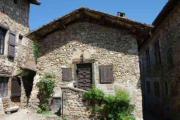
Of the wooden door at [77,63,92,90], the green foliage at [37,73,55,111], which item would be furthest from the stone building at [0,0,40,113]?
the wooden door at [77,63,92,90]

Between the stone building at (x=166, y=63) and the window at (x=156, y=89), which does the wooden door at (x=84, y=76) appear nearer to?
the stone building at (x=166, y=63)

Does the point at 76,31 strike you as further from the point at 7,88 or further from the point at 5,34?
the point at 7,88

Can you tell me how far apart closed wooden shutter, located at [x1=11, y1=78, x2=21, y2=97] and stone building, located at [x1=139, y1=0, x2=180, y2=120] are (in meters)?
10.0

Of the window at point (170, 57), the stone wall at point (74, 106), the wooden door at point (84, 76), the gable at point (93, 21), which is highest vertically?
the gable at point (93, 21)

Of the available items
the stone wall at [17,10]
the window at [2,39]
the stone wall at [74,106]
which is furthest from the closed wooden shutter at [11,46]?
the stone wall at [74,106]

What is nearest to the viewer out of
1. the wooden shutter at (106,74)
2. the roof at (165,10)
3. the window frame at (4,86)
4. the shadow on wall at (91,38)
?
the wooden shutter at (106,74)

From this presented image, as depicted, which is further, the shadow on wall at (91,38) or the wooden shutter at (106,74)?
the shadow on wall at (91,38)

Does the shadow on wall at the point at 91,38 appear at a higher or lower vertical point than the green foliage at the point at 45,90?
higher

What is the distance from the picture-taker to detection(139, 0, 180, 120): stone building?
8500mm

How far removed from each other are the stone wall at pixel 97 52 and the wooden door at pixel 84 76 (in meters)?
0.31

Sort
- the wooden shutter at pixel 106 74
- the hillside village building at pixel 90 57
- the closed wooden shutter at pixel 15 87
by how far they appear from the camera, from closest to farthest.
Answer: the hillside village building at pixel 90 57
the wooden shutter at pixel 106 74
the closed wooden shutter at pixel 15 87

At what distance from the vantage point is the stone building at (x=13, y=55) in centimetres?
980

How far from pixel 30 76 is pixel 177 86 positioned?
9.82 m

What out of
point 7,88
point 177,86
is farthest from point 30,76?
point 177,86
